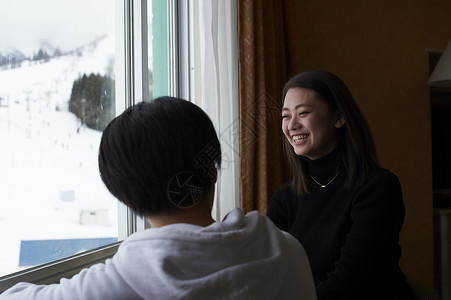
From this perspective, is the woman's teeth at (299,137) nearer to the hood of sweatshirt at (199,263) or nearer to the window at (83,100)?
the window at (83,100)

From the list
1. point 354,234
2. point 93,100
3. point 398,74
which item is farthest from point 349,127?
point 398,74

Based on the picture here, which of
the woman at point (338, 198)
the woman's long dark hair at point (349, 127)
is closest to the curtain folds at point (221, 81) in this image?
the woman at point (338, 198)

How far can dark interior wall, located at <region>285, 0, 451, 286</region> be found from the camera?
117 inches

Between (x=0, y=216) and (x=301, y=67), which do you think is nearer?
(x=0, y=216)

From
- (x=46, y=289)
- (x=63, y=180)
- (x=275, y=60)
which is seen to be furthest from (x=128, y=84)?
(x=46, y=289)

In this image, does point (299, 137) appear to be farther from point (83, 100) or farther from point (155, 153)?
point (155, 153)

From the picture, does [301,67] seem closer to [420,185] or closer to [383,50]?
[383,50]

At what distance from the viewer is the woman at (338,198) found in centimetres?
138

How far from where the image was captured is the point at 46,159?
142 centimetres

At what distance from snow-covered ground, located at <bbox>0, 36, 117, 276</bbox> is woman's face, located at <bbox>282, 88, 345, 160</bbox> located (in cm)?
74

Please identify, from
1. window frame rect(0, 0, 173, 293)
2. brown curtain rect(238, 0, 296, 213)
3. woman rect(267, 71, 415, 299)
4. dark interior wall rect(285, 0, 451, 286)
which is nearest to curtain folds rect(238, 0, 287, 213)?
brown curtain rect(238, 0, 296, 213)

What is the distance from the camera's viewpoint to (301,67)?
2797 mm

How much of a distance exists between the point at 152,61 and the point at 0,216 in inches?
40.5

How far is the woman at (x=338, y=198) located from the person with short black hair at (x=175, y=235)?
58 cm
